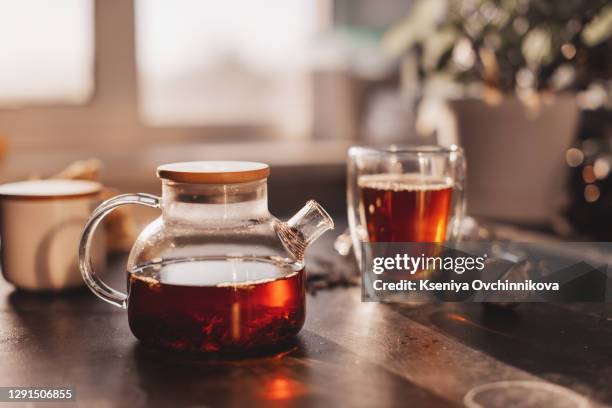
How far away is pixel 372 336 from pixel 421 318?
0.29 ft

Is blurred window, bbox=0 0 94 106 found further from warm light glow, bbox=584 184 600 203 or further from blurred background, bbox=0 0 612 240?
warm light glow, bbox=584 184 600 203

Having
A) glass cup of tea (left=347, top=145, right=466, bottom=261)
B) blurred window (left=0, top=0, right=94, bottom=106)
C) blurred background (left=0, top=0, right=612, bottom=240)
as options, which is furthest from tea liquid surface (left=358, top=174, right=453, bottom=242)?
blurred window (left=0, top=0, right=94, bottom=106)

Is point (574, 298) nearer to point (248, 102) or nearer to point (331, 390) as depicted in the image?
point (331, 390)

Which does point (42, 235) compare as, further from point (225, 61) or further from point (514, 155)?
point (225, 61)

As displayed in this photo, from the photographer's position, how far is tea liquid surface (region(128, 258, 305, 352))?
2.24ft

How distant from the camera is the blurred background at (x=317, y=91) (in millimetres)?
1528

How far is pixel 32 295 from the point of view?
96 centimetres

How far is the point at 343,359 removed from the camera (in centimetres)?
71

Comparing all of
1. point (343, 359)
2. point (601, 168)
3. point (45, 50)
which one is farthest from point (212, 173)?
point (45, 50)

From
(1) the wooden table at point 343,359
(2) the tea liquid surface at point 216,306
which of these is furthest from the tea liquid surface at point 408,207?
(2) the tea liquid surface at point 216,306

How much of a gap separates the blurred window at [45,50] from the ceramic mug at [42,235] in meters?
1.75

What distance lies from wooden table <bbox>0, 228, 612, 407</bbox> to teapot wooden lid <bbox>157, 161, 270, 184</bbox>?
0.16m

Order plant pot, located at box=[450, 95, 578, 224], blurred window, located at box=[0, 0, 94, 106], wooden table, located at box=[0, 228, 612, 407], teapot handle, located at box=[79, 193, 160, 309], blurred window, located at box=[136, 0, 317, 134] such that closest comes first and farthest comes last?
wooden table, located at box=[0, 228, 612, 407], teapot handle, located at box=[79, 193, 160, 309], plant pot, located at box=[450, 95, 578, 224], blurred window, located at box=[0, 0, 94, 106], blurred window, located at box=[136, 0, 317, 134]

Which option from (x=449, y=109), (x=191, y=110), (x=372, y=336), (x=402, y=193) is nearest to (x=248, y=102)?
(x=191, y=110)
